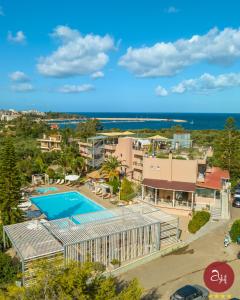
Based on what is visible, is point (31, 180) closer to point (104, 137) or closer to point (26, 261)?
point (104, 137)

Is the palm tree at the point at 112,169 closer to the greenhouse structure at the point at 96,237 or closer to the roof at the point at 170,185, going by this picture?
the roof at the point at 170,185

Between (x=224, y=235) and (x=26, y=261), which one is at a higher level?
(x=26, y=261)

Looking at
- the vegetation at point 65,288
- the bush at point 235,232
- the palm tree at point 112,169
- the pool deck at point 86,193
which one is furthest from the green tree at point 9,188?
the bush at point 235,232

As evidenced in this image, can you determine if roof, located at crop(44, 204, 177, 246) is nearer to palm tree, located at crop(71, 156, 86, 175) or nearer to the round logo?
the round logo

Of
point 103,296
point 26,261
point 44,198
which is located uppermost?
point 103,296

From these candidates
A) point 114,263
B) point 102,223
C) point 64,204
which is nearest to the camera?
point 114,263

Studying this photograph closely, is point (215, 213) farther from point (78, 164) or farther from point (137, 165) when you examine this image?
point (78, 164)

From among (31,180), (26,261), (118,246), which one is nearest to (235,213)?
(118,246)

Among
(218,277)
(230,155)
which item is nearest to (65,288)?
(218,277)
